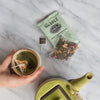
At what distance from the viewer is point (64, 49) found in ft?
2.23

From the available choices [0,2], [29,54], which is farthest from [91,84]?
[0,2]

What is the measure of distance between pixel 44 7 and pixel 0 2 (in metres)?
0.20

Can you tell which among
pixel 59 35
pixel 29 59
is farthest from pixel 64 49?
pixel 29 59

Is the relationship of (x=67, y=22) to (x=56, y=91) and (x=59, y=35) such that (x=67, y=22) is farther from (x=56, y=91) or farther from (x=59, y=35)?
(x=56, y=91)

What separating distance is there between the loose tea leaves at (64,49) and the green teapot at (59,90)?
12 centimetres

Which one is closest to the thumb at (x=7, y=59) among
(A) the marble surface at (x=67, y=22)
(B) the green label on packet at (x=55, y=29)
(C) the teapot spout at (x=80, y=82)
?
(A) the marble surface at (x=67, y=22)

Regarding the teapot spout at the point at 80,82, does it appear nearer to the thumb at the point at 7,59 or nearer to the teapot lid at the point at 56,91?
the teapot lid at the point at 56,91

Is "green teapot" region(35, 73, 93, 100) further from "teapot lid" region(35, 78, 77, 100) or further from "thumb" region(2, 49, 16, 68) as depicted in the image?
"thumb" region(2, 49, 16, 68)

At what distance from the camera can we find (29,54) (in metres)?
0.59

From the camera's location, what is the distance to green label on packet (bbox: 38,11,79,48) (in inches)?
26.0

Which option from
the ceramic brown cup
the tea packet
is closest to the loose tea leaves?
the tea packet

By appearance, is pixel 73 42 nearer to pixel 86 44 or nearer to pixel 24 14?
pixel 86 44

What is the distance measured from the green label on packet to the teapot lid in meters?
0.17

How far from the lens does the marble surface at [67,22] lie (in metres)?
0.66
